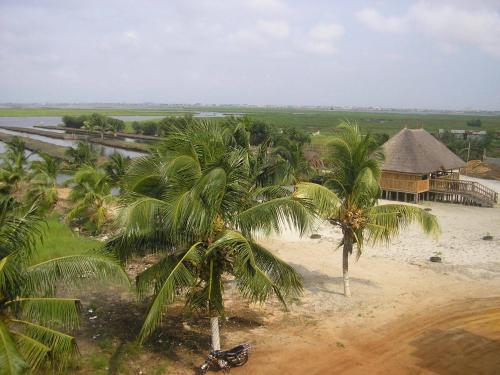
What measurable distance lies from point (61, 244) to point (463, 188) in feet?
70.8

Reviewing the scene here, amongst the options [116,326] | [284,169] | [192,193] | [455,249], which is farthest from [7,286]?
[455,249]

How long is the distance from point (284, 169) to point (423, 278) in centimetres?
684

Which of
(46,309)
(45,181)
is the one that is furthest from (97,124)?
(46,309)

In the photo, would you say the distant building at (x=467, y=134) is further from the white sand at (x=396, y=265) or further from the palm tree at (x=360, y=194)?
the palm tree at (x=360, y=194)

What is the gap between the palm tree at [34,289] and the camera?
5934 millimetres

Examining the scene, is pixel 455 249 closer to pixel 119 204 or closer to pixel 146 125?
pixel 119 204

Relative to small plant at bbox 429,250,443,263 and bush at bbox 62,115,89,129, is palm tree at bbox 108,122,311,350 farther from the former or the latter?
bush at bbox 62,115,89,129

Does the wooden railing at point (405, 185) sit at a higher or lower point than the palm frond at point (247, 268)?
lower

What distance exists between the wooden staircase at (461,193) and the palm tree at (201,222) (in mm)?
20718

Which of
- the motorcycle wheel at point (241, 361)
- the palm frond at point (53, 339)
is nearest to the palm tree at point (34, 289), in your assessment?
the palm frond at point (53, 339)

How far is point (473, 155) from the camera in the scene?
148ft

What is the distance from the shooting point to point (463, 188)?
2631 cm

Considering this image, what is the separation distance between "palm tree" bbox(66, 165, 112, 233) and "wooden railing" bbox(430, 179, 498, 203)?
18691 mm

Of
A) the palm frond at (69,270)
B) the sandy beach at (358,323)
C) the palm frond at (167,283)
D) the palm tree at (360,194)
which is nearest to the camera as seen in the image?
the palm frond at (69,270)
